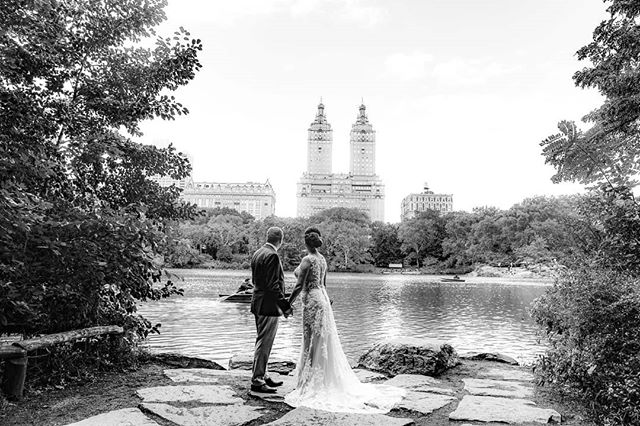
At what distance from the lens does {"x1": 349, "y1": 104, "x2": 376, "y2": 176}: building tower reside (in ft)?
559

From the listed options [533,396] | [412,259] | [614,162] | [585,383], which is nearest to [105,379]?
[533,396]

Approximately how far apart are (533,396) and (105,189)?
5614 millimetres

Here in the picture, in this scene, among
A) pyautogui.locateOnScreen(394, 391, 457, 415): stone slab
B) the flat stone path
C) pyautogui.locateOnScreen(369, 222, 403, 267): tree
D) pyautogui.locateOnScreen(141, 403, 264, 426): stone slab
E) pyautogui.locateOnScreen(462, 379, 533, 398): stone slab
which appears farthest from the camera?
pyautogui.locateOnScreen(369, 222, 403, 267): tree

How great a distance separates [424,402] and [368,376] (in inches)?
58.3

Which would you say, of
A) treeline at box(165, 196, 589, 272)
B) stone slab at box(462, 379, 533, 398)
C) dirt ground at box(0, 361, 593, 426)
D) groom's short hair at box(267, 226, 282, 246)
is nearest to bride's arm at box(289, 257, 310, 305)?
groom's short hair at box(267, 226, 282, 246)

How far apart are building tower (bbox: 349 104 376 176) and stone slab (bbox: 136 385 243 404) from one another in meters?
166

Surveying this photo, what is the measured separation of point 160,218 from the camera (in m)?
6.16

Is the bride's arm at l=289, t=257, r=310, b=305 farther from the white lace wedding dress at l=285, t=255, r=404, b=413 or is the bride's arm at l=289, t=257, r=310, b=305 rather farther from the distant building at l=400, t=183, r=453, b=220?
the distant building at l=400, t=183, r=453, b=220

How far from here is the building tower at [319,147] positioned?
171 meters

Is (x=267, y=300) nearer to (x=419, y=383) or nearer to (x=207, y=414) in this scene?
(x=207, y=414)

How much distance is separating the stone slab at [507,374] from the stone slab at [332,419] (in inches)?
116

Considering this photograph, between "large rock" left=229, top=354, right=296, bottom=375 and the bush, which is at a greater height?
the bush

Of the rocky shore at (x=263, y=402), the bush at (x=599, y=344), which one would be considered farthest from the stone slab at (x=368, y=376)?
the bush at (x=599, y=344)

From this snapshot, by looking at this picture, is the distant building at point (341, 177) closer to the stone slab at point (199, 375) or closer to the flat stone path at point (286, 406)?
the stone slab at point (199, 375)
